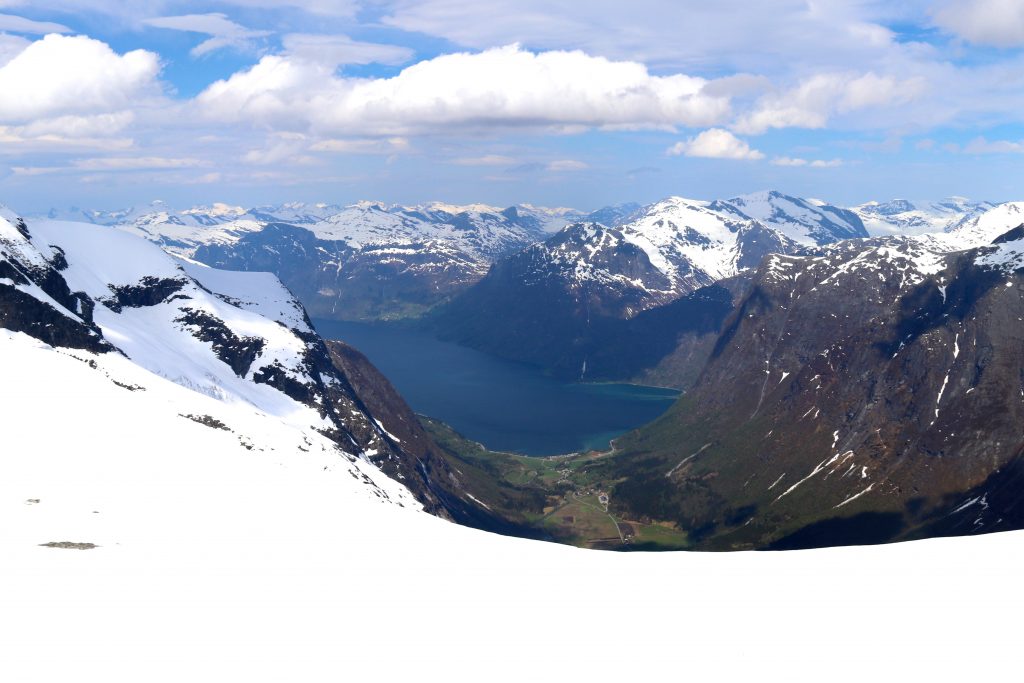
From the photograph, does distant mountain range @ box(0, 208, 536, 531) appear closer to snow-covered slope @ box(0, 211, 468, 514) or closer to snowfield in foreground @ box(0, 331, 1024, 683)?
snow-covered slope @ box(0, 211, 468, 514)

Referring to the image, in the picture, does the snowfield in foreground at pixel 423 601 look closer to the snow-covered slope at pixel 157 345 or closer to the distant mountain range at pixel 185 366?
the distant mountain range at pixel 185 366

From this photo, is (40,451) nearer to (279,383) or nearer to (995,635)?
(995,635)

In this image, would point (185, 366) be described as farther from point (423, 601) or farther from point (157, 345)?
point (423, 601)

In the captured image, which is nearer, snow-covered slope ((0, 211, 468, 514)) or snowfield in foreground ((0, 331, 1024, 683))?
snowfield in foreground ((0, 331, 1024, 683))

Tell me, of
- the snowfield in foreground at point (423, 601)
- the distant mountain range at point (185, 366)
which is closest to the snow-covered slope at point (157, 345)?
the distant mountain range at point (185, 366)

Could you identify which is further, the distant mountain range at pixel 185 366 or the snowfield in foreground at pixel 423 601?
the distant mountain range at pixel 185 366

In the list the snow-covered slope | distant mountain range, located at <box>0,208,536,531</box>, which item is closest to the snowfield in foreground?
distant mountain range, located at <box>0,208,536,531</box>

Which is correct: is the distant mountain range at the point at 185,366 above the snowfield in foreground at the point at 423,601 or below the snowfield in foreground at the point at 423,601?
below

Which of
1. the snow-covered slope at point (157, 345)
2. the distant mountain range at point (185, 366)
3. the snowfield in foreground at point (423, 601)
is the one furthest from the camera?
the snow-covered slope at point (157, 345)

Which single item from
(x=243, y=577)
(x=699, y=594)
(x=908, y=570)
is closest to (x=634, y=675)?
(x=699, y=594)
